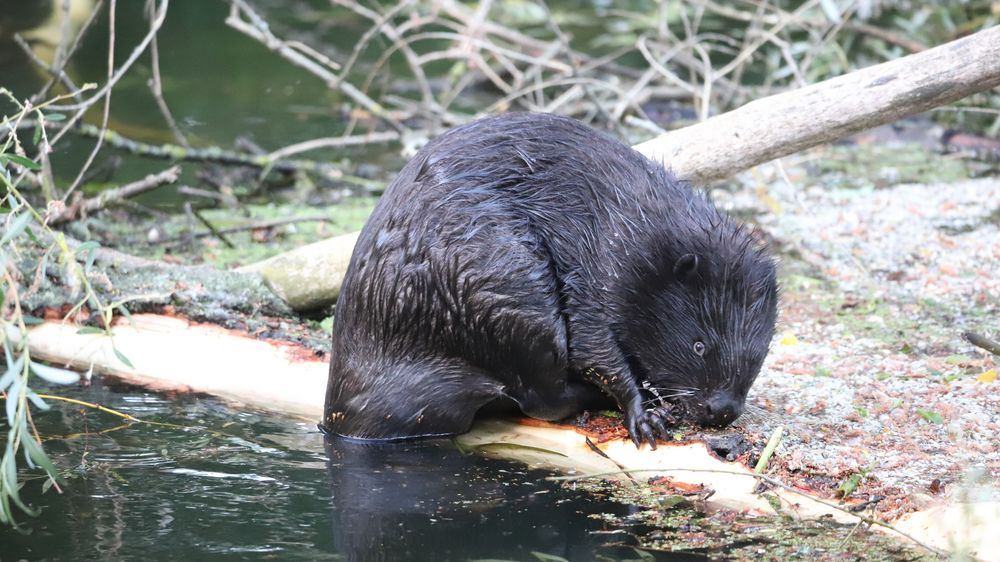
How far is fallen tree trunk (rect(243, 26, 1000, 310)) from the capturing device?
480 cm

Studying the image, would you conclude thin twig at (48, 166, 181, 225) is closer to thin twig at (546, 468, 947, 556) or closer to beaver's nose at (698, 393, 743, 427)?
thin twig at (546, 468, 947, 556)

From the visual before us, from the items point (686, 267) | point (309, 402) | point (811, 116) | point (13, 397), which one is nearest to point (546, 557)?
point (686, 267)

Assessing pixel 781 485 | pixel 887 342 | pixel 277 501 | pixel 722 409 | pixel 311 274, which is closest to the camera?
pixel 781 485

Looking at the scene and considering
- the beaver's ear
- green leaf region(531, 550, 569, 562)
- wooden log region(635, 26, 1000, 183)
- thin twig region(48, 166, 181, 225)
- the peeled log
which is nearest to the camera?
green leaf region(531, 550, 569, 562)

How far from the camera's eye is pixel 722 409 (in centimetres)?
394

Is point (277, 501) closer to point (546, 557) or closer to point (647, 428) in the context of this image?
point (546, 557)

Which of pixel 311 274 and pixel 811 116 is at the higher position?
pixel 811 116

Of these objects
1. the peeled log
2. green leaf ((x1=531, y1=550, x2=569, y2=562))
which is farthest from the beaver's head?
the peeled log

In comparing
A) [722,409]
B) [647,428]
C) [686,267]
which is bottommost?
[647,428]

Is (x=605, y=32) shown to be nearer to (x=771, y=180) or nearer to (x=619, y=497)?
(x=771, y=180)

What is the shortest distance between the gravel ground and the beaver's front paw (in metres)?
0.32

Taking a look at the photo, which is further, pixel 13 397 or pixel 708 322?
pixel 708 322

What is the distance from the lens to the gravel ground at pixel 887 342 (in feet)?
12.2

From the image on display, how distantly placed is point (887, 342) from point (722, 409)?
157cm
